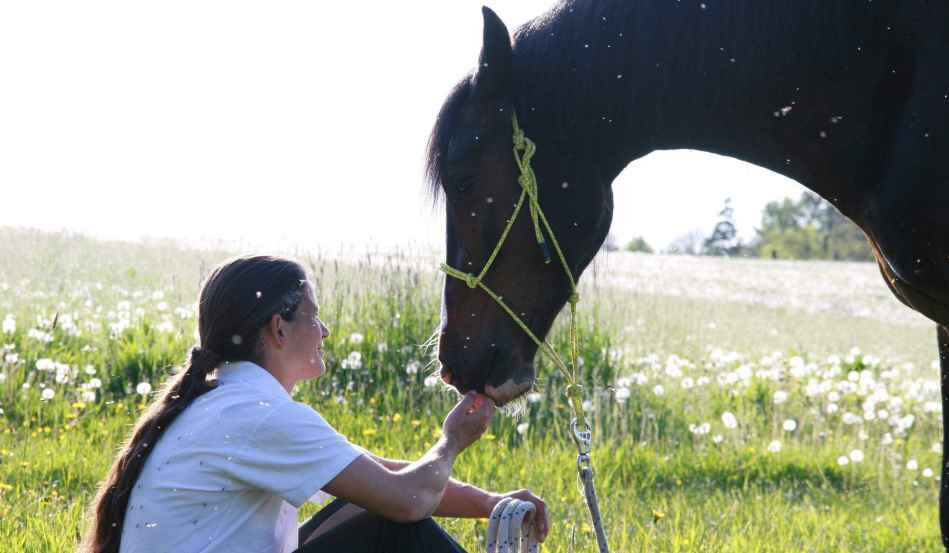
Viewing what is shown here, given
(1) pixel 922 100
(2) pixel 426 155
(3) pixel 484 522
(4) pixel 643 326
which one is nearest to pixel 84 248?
(4) pixel 643 326

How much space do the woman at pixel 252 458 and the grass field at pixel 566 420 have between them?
3.43 feet

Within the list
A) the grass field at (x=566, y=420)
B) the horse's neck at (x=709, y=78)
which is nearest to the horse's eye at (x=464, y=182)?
the horse's neck at (x=709, y=78)

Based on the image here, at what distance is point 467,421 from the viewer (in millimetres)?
2818

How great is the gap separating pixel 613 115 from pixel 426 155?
538 mm

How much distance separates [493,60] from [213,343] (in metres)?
1.05

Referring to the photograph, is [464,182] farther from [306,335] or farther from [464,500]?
[464,500]

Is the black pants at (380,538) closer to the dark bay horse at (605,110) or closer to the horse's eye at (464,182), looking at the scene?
the dark bay horse at (605,110)

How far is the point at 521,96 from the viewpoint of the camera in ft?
9.59

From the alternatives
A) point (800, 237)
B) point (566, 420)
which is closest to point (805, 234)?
point (800, 237)

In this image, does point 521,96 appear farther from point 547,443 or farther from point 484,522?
point 547,443

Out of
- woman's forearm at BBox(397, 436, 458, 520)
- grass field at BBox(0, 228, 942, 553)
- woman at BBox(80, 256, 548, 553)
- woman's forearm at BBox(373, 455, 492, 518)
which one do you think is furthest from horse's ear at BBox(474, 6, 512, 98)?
grass field at BBox(0, 228, 942, 553)

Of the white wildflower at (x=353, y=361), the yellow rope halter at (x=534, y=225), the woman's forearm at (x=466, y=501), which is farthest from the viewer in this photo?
the white wildflower at (x=353, y=361)

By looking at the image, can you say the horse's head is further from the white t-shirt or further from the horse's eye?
the white t-shirt

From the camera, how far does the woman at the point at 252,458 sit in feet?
8.15
